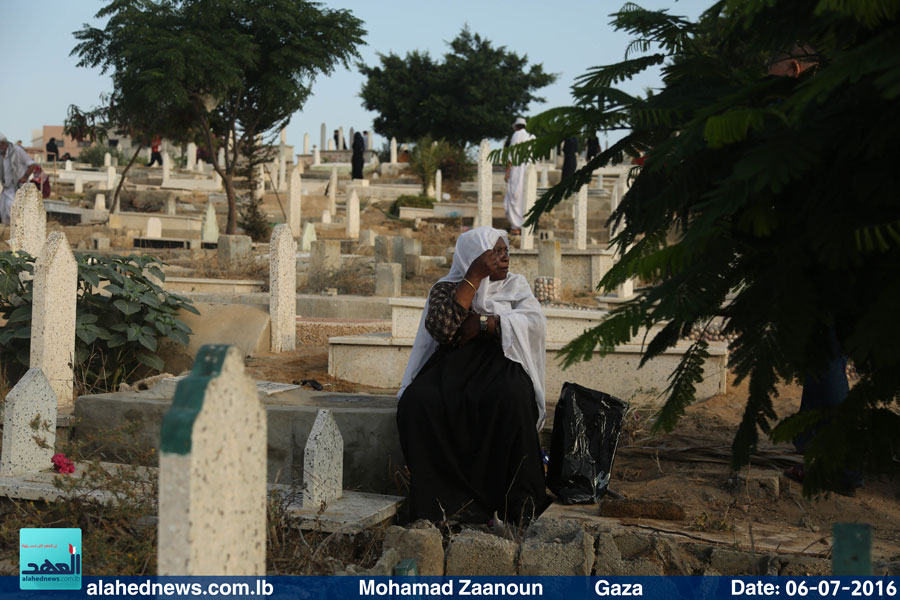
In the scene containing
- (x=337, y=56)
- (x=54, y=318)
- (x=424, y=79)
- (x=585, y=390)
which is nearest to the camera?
(x=585, y=390)

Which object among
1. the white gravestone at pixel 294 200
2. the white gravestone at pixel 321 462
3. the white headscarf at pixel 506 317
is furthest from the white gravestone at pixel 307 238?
the white gravestone at pixel 321 462

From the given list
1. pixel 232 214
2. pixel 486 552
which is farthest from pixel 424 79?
pixel 486 552

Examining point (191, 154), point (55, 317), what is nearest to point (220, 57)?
point (55, 317)

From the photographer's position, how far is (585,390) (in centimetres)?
462

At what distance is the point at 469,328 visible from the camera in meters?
4.84

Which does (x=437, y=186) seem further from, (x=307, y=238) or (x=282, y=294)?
(x=282, y=294)

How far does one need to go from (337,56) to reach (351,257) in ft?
32.2

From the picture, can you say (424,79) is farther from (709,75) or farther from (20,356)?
(709,75)

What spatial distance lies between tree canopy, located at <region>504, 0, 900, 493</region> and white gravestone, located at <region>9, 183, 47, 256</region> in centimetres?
731

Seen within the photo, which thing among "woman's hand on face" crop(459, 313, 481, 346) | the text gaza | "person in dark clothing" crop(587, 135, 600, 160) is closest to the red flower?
"woman's hand on face" crop(459, 313, 481, 346)

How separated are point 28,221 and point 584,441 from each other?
619 cm

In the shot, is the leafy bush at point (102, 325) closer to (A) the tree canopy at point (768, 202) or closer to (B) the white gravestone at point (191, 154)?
(A) the tree canopy at point (768, 202)

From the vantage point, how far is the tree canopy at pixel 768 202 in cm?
170

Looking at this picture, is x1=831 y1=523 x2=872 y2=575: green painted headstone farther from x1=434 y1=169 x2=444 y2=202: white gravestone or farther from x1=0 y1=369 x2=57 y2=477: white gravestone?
x1=434 y1=169 x2=444 y2=202: white gravestone
